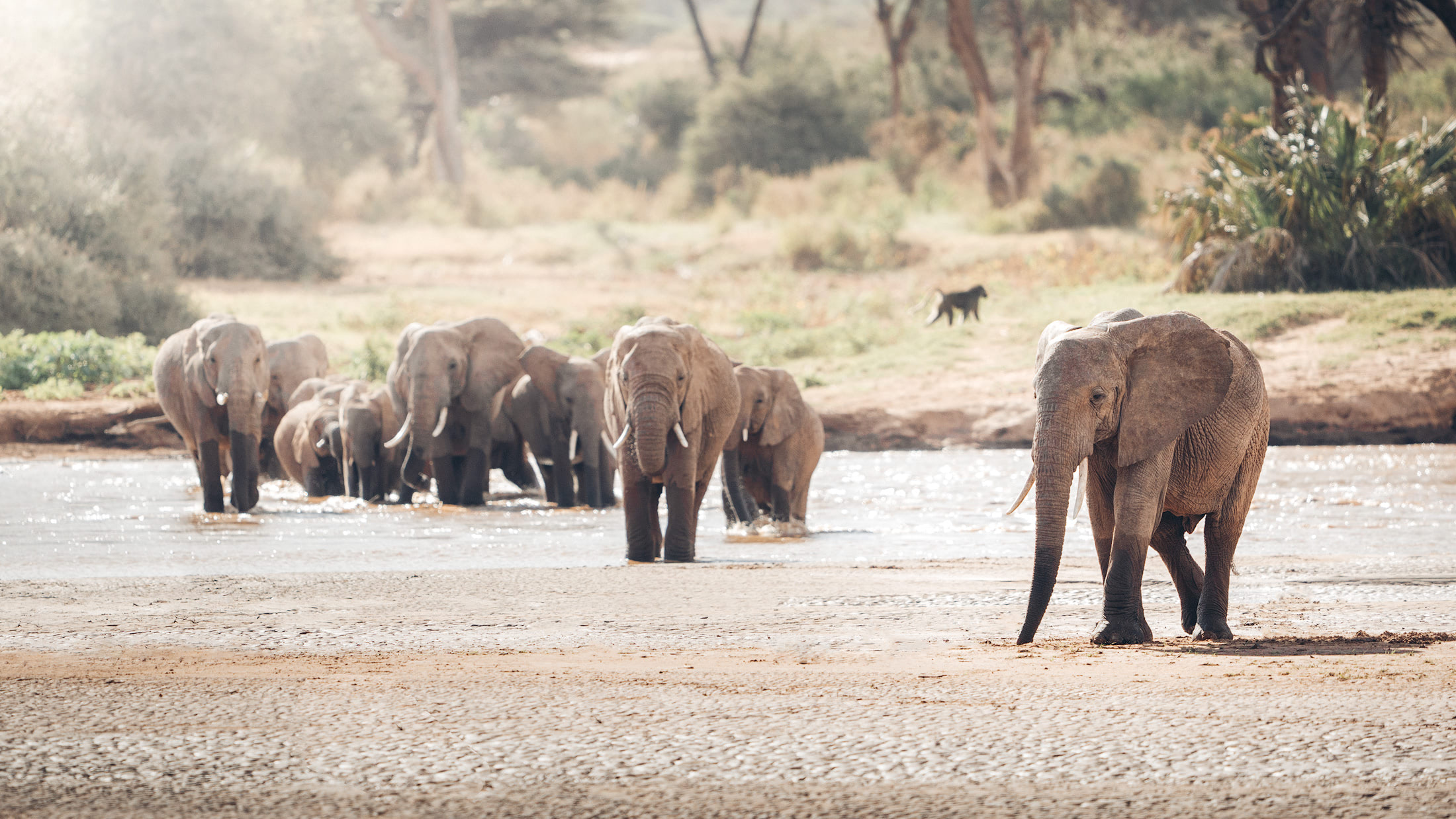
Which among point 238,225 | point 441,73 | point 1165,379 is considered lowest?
Result: point 1165,379

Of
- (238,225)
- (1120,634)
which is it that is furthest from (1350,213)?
(238,225)

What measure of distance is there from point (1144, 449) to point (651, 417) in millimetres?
3577

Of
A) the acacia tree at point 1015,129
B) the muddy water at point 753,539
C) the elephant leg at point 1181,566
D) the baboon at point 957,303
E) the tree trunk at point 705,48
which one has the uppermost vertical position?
the tree trunk at point 705,48

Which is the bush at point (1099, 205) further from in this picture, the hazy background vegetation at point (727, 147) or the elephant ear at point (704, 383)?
the elephant ear at point (704, 383)

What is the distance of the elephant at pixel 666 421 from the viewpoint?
9.52 meters

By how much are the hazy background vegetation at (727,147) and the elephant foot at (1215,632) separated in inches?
566

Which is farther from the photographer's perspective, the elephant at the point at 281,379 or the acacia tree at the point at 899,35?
the acacia tree at the point at 899,35

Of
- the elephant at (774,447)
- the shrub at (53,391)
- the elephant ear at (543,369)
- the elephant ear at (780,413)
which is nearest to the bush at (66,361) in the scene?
the shrub at (53,391)

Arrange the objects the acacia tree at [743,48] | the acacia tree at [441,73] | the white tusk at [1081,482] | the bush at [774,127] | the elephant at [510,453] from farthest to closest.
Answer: the acacia tree at [743,48] < the bush at [774,127] < the acacia tree at [441,73] < the elephant at [510,453] < the white tusk at [1081,482]

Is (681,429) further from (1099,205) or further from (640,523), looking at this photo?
(1099,205)

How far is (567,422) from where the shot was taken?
14.3 meters

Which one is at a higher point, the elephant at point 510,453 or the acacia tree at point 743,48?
the acacia tree at point 743,48

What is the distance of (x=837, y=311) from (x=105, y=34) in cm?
2055

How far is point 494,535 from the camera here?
39.3 feet
